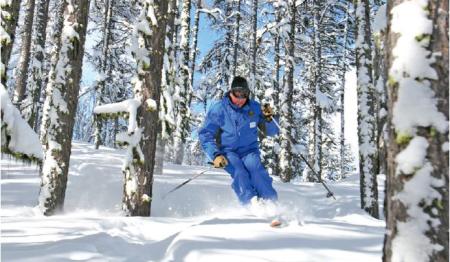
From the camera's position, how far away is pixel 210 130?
7648mm

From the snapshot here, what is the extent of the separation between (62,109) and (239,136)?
10.9 ft

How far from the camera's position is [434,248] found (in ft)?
8.00

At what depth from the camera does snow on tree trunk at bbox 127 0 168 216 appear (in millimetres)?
7469

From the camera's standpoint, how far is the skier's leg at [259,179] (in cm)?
724

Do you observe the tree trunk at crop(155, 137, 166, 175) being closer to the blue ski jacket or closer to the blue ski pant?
the blue ski jacket

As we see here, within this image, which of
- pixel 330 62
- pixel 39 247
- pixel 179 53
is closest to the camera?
pixel 39 247

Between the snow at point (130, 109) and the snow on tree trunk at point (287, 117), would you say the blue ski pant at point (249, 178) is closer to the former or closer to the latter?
the snow at point (130, 109)

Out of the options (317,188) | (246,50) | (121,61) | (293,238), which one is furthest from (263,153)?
(293,238)

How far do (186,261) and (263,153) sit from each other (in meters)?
22.2

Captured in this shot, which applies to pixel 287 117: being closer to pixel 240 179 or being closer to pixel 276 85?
pixel 276 85

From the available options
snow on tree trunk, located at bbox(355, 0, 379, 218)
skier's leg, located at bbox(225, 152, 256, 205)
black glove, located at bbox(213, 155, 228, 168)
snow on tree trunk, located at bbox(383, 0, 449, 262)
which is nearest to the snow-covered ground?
skier's leg, located at bbox(225, 152, 256, 205)

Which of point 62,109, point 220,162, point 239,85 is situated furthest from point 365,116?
point 62,109

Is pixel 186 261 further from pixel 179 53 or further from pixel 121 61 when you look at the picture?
pixel 121 61

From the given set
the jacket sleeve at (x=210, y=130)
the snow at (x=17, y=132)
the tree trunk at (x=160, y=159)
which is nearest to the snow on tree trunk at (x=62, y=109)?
the jacket sleeve at (x=210, y=130)
